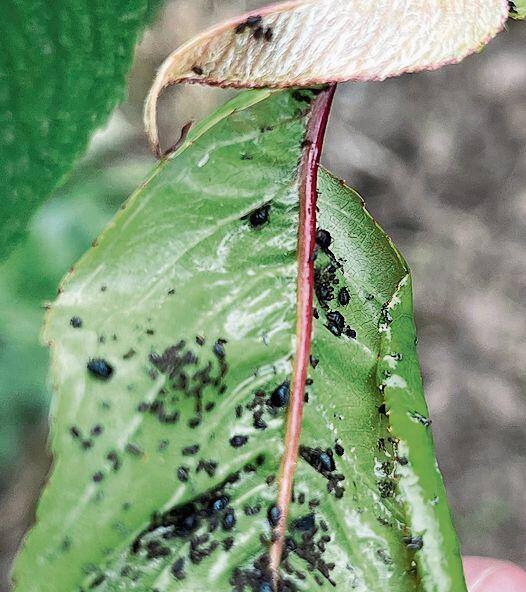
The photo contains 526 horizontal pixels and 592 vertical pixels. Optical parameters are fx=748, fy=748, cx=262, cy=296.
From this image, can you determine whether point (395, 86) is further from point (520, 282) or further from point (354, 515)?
point (354, 515)

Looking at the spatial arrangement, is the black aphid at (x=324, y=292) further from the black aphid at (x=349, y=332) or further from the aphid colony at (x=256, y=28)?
the aphid colony at (x=256, y=28)

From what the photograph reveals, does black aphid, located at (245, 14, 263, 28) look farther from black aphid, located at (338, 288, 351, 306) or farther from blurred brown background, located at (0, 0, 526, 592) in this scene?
blurred brown background, located at (0, 0, 526, 592)

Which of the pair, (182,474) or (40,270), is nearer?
(182,474)

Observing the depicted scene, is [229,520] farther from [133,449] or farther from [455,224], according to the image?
[455,224]

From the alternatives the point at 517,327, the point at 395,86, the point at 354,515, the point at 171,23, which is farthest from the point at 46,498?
the point at 395,86

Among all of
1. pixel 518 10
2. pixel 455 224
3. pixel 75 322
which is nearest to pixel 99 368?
pixel 75 322

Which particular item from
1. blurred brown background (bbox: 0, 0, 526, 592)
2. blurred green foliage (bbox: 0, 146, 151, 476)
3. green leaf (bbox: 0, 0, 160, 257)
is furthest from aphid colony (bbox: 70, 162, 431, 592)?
blurred brown background (bbox: 0, 0, 526, 592)
